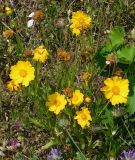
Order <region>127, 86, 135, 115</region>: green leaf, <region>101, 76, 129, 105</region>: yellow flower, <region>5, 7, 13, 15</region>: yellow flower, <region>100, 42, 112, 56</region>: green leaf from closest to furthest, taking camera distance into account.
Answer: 1. <region>101, 76, 129, 105</region>: yellow flower
2. <region>127, 86, 135, 115</region>: green leaf
3. <region>100, 42, 112, 56</region>: green leaf
4. <region>5, 7, 13, 15</region>: yellow flower

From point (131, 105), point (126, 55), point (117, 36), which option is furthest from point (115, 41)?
point (131, 105)

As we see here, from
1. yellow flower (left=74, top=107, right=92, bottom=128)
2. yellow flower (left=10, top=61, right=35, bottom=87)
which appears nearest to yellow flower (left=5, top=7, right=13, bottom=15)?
yellow flower (left=10, top=61, right=35, bottom=87)

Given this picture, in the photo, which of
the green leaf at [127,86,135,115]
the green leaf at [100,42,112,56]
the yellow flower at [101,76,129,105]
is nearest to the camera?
the yellow flower at [101,76,129,105]

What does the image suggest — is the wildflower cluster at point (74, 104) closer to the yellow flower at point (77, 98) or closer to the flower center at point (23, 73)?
the yellow flower at point (77, 98)

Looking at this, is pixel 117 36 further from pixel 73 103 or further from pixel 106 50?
pixel 73 103

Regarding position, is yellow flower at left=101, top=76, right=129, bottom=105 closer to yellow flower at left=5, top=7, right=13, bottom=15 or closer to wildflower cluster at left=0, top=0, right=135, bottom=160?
wildflower cluster at left=0, top=0, right=135, bottom=160

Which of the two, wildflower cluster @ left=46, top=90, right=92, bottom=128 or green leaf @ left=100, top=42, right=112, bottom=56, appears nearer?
wildflower cluster @ left=46, top=90, right=92, bottom=128

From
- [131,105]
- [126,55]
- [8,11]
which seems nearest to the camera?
[131,105]

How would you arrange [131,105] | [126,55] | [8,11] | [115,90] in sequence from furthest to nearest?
[8,11] < [126,55] < [131,105] < [115,90]
